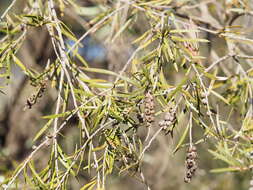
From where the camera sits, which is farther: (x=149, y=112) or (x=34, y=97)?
(x=34, y=97)

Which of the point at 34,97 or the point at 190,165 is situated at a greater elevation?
the point at 34,97

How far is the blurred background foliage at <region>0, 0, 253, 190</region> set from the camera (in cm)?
64

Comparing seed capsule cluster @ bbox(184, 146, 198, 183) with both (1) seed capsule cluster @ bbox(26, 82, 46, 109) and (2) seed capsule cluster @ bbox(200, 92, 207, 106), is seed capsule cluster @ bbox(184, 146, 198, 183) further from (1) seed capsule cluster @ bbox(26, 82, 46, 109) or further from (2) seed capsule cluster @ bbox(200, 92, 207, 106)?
(1) seed capsule cluster @ bbox(26, 82, 46, 109)

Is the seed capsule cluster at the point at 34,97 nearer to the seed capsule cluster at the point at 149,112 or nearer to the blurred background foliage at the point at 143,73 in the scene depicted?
the blurred background foliage at the point at 143,73

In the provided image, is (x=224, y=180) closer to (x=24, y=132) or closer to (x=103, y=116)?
(x=24, y=132)

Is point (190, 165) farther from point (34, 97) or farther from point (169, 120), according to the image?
point (34, 97)

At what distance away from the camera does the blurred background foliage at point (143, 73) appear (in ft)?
2.11

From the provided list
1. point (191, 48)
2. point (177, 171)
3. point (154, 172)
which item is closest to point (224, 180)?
point (177, 171)

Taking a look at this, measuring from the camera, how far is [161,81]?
64 cm

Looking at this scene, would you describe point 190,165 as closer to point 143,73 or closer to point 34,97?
point 143,73

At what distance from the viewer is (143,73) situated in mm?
616

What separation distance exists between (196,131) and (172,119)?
Answer: 5.77ft

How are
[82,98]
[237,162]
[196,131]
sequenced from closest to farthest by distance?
[237,162]
[82,98]
[196,131]

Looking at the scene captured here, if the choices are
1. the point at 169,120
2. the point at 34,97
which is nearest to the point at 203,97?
the point at 169,120
